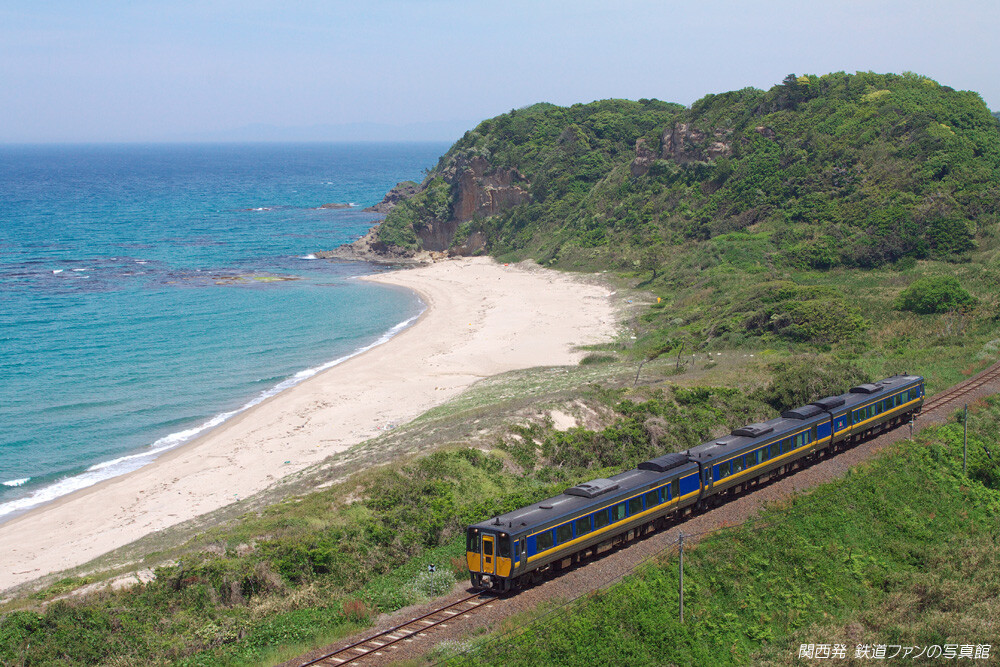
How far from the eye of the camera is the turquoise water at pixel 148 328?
42.0m

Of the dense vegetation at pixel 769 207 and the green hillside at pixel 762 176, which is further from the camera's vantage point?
the green hillside at pixel 762 176

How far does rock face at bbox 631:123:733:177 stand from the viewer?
86.8m

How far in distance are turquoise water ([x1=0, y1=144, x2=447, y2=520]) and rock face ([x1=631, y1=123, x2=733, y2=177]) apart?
33.3 m

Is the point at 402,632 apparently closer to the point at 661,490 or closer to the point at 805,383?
the point at 661,490

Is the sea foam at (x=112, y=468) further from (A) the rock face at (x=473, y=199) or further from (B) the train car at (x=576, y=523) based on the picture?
(A) the rock face at (x=473, y=199)

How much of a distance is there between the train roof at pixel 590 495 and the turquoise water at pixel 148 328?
26.5 meters

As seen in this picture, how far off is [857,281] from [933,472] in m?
35.0

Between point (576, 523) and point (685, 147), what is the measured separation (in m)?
76.5

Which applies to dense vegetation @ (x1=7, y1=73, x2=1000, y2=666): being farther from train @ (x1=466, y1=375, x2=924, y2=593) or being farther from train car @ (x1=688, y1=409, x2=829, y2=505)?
train car @ (x1=688, y1=409, x2=829, y2=505)

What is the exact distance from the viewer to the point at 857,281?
5838 cm

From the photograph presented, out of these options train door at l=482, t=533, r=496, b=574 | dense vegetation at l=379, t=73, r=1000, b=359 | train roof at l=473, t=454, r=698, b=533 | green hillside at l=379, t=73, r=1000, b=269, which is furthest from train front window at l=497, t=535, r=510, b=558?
green hillside at l=379, t=73, r=1000, b=269

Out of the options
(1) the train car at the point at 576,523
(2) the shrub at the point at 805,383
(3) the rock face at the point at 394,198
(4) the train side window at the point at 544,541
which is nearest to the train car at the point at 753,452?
(1) the train car at the point at 576,523

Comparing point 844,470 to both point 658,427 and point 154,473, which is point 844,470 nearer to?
point 658,427

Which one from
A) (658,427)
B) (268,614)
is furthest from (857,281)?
(268,614)
